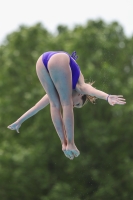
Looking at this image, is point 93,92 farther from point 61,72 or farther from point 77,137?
point 77,137

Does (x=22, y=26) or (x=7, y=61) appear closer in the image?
(x=7, y=61)

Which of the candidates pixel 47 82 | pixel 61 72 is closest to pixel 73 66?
pixel 61 72

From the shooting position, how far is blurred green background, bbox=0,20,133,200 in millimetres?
18797

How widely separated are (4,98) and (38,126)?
6.20 ft

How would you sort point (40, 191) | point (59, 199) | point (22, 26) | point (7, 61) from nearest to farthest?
1. point (59, 199)
2. point (40, 191)
3. point (7, 61)
4. point (22, 26)

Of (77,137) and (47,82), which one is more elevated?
(47,82)

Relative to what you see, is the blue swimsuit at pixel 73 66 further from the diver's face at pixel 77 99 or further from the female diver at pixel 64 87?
the diver's face at pixel 77 99

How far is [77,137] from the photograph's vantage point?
1920cm

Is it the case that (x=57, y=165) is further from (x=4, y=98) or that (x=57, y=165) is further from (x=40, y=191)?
(x=4, y=98)

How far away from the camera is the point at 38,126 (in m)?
19.8

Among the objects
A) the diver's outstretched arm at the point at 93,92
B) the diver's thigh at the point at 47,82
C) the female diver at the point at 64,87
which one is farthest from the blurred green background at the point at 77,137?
the diver's outstretched arm at the point at 93,92

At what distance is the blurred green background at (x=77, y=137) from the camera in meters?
18.8

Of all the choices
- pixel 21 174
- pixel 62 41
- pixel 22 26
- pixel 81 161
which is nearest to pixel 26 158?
pixel 21 174

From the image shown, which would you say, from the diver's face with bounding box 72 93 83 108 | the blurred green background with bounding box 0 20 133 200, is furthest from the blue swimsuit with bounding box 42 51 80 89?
the blurred green background with bounding box 0 20 133 200
